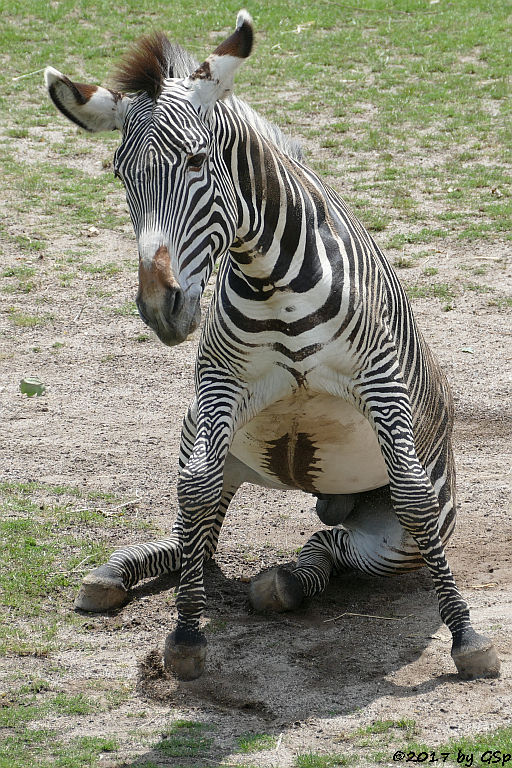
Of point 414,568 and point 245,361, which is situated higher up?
point 245,361

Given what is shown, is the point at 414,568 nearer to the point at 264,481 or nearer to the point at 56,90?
the point at 264,481

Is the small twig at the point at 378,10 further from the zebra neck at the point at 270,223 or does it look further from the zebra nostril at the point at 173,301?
the zebra nostril at the point at 173,301

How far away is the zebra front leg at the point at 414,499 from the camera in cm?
552

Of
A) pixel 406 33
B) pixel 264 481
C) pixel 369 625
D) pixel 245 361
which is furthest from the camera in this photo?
pixel 406 33

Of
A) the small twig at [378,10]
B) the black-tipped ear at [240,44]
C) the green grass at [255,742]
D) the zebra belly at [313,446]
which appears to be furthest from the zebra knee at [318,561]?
the small twig at [378,10]

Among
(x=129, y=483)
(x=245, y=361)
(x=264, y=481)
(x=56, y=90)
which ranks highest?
(x=56, y=90)

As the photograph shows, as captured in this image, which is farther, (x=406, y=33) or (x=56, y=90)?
(x=406, y=33)

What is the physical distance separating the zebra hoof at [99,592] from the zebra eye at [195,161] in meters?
2.69

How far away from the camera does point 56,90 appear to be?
4.90m

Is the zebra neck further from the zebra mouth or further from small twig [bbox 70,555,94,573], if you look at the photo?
small twig [bbox 70,555,94,573]

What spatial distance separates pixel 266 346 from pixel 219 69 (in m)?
1.39

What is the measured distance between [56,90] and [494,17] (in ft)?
52.1

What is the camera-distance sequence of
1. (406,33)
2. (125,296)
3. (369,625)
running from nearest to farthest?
(369,625), (125,296), (406,33)

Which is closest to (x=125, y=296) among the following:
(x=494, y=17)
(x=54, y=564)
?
(x=54, y=564)
